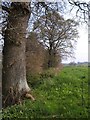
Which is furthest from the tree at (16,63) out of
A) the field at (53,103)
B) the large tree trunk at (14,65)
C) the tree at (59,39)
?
the tree at (59,39)

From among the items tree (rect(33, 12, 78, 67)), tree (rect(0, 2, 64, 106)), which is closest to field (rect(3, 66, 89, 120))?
tree (rect(0, 2, 64, 106))

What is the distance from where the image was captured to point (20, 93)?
12.0 m

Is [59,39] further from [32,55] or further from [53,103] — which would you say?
[53,103]

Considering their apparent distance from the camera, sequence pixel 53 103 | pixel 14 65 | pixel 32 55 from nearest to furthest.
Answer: pixel 53 103
pixel 14 65
pixel 32 55

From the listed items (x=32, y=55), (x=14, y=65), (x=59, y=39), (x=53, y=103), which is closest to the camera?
(x=53, y=103)

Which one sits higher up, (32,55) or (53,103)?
(32,55)

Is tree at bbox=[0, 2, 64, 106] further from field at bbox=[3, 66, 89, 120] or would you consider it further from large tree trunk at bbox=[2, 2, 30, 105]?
field at bbox=[3, 66, 89, 120]

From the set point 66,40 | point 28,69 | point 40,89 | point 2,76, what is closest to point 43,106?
point 2,76

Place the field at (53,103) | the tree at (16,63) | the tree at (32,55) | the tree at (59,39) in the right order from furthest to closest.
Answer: the tree at (59,39) < the tree at (32,55) < the tree at (16,63) < the field at (53,103)

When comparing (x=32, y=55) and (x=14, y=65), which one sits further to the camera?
(x=32, y=55)

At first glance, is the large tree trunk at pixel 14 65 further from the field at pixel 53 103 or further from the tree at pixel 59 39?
the tree at pixel 59 39

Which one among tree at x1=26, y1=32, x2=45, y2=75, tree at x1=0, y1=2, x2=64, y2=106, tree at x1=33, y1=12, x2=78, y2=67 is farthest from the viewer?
tree at x1=33, y1=12, x2=78, y2=67

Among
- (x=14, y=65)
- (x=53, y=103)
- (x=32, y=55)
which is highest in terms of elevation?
(x=32, y=55)

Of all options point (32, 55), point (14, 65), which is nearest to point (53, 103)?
point (14, 65)
